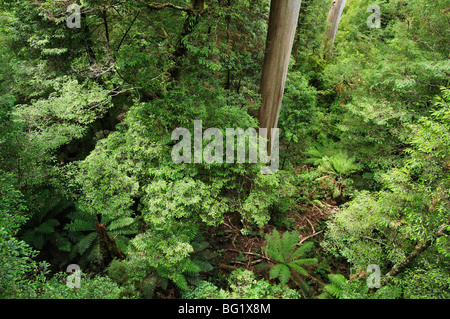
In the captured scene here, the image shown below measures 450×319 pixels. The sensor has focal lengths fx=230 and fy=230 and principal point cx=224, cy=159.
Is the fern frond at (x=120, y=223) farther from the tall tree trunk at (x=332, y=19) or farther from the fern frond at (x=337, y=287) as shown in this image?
the tall tree trunk at (x=332, y=19)

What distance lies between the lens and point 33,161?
4.68 metres

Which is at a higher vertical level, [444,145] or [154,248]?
[444,145]

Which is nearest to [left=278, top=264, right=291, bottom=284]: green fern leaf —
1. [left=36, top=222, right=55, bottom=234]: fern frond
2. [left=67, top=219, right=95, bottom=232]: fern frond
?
[left=67, top=219, right=95, bottom=232]: fern frond

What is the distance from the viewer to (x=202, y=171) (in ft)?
14.0

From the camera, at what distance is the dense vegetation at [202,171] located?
331cm

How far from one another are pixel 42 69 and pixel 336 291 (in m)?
9.53

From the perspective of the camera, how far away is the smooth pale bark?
5.01 meters

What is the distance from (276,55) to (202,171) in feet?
10.9

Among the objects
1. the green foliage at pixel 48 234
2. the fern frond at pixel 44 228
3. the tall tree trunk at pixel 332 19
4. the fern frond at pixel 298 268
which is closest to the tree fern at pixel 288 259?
the fern frond at pixel 298 268

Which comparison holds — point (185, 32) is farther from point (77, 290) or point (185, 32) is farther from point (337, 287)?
point (337, 287)

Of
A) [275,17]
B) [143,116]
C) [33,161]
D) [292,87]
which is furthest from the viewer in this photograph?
[292,87]

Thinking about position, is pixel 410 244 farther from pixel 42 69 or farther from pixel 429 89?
pixel 42 69

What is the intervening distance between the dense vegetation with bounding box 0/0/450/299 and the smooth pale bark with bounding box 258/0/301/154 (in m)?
0.41
